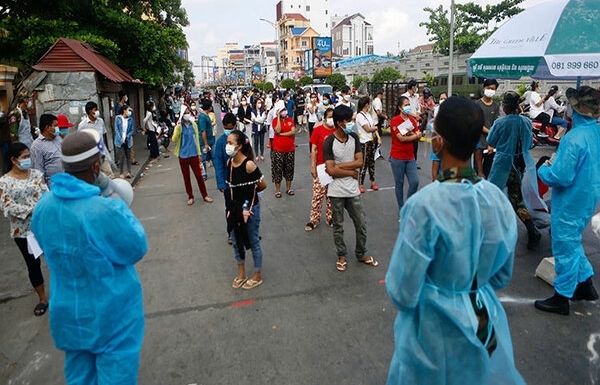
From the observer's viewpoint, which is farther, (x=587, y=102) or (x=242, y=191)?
(x=242, y=191)

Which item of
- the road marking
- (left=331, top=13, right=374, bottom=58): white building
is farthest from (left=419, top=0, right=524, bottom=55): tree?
(left=331, top=13, right=374, bottom=58): white building

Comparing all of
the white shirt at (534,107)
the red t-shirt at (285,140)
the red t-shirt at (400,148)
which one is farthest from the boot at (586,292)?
the white shirt at (534,107)

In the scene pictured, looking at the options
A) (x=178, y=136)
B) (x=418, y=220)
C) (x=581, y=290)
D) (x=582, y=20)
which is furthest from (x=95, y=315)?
(x=178, y=136)

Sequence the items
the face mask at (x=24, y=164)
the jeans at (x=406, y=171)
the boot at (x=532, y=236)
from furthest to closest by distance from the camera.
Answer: the jeans at (x=406, y=171)
the boot at (x=532, y=236)
the face mask at (x=24, y=164)

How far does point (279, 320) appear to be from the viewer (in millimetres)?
4078

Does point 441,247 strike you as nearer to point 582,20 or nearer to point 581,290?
point 581,290

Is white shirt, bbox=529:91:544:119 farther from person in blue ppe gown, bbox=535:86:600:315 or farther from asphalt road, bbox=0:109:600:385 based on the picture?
person in blue ppe gown, bbox=535:86:600:315

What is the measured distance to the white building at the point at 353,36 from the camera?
94188 millimetres

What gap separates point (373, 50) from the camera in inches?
4050

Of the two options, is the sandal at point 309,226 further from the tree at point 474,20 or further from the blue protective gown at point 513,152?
the tree at point 474,20

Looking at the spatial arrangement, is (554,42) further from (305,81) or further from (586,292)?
(305,81)

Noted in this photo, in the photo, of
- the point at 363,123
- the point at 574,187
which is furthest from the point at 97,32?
the point at 574,187

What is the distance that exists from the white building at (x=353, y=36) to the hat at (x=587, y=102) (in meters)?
94.1

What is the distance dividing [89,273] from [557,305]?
3799 mm
